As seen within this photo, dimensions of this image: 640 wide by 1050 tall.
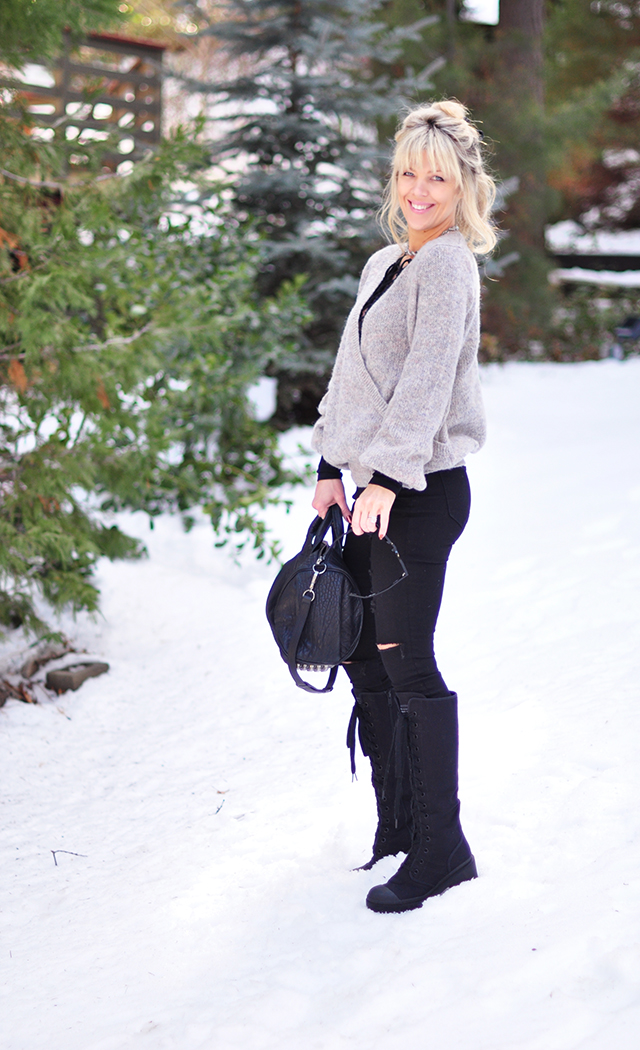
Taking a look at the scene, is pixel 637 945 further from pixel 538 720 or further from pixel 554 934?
pixel 538 720

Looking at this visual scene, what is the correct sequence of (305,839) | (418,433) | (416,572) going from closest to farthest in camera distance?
(418,433)
(416,572)
(305,839)

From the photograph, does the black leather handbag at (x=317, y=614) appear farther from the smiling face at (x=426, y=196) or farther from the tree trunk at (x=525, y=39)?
the tree trunk at (x=525, y=39)

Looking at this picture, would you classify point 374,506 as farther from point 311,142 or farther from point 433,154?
point 311,142

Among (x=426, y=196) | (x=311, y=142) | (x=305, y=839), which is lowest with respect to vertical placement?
(x=305, y=839)

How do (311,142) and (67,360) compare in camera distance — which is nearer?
(67,360)

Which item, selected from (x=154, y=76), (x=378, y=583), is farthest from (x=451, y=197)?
(x=154, y=76)

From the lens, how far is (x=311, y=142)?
675 centimetres

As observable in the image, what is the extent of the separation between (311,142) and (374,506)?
564 centimetres

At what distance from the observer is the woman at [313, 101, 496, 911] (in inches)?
75.9

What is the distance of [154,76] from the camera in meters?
9.27

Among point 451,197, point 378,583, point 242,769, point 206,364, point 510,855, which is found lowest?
point 242,769

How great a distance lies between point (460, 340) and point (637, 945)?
1.34m

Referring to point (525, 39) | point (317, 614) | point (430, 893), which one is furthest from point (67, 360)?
point (525, 39)

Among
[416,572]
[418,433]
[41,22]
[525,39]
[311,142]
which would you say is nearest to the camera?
[418,433]
